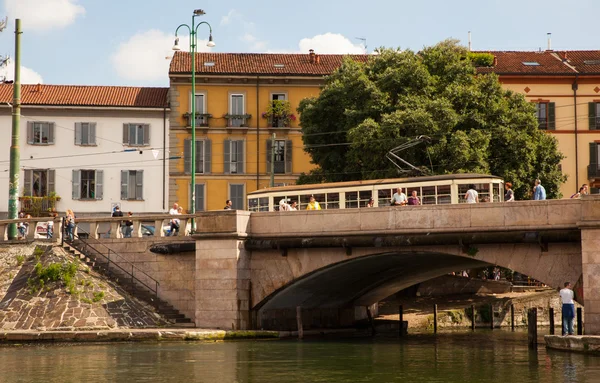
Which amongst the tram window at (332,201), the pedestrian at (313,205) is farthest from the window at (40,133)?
the pedestrian at (313,205)

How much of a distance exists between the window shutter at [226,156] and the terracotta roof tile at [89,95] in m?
4.19

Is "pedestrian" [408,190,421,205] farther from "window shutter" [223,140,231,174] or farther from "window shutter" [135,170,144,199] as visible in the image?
"window shutter" [135,170,144,199]

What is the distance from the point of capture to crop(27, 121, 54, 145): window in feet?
195

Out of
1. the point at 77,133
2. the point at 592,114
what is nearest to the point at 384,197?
the point at 77,133

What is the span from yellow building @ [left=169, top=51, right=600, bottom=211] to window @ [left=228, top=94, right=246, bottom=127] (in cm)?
6

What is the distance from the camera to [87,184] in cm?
5962

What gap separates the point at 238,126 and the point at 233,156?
175 centimetres

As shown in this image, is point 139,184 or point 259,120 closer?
point 139,184

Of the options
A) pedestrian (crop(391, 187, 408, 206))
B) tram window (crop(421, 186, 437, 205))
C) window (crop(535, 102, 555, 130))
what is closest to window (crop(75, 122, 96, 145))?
window (crop(535, 102, 555, 130))

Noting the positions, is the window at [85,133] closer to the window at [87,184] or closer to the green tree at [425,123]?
the window at [87,184]

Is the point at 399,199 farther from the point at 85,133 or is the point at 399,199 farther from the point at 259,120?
the point at 85,133

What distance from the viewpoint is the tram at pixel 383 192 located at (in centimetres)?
3697

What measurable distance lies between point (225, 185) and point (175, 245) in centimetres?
2259

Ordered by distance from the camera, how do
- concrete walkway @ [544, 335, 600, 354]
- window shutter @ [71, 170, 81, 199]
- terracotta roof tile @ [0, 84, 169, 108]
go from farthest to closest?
1. terracotta roof tile @ [0, 84, 169, 108]
2. window shutter @ [71, 170, 81, 199]
3. concrete walkway @ [544, 335, 600, 354]
